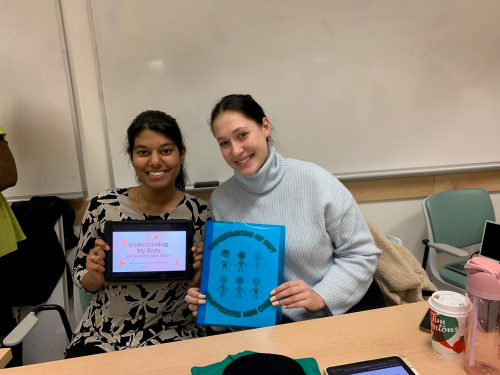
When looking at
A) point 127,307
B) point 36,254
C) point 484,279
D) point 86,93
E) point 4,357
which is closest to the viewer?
point 484,279

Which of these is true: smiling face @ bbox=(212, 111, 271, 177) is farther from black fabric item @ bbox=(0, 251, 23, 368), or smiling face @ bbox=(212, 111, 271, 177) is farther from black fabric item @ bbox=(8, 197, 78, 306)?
black fabric item @ bbox=(0, 251, 23, 368)

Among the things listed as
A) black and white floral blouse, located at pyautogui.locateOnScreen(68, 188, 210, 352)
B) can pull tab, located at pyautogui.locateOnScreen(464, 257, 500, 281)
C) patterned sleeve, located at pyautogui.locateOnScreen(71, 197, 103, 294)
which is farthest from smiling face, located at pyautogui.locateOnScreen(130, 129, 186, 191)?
can pull tab, located at pyautogui.locateOnScreen(464, 257, 500, 281)

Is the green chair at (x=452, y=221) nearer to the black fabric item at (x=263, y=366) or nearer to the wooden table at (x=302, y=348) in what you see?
the wooden table at (x=302, y=348)

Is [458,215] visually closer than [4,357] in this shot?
No

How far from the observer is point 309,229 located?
3.83 ft

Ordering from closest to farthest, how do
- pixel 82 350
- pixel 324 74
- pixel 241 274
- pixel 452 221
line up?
pixel 241 274 < pixel 82 350 < pixel 324 74 < pixel 452 221

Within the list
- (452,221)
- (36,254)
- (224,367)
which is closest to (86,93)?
(36,254)

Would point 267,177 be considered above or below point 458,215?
above

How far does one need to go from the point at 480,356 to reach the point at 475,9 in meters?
2.15

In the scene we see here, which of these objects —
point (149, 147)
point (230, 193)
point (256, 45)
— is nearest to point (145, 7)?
point (256, 45)

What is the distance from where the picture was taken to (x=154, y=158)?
1246 millimetres

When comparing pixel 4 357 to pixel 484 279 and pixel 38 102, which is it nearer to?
pixel 484 279

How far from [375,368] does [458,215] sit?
1743 mm

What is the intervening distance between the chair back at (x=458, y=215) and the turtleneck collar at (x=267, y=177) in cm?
125
